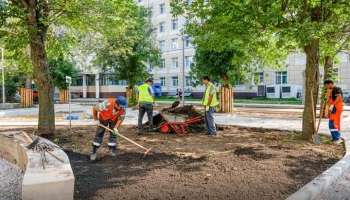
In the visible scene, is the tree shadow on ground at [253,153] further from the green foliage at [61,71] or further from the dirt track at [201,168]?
the green foliage at [61,71]

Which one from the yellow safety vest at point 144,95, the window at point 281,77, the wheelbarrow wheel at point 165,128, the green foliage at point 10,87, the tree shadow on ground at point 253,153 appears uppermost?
the window at point 281,77

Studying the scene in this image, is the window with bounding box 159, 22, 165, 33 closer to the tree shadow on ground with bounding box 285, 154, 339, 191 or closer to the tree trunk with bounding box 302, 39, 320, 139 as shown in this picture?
the tree trunk with bounding box 302, 39, 320, 139

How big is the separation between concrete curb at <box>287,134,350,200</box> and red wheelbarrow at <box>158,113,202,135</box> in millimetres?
4540

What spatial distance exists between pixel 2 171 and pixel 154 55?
1932 centimetres

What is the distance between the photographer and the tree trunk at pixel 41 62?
812 cm

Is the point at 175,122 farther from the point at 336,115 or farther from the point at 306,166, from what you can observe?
the point at 306,166

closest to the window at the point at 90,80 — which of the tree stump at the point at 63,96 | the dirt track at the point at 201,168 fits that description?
the tree stump at the point at 63,96

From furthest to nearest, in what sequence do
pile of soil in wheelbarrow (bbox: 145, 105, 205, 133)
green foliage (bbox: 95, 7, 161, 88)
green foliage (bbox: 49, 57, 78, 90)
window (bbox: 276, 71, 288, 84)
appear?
window (bbox: 276, 71, 288, 84) < green foliage (bbox: 49, 57, 78, 90) < green foliage (bbox: 95, 7, 161, 88) < pile of soil in wheelbarrow (bbox: 145, 105, 205, 133)

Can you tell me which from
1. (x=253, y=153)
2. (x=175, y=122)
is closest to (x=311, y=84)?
(x=253, y=153)

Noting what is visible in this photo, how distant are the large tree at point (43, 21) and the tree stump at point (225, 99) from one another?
368 inches

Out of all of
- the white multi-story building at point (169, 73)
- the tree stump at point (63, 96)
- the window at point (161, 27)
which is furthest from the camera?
the window at point (161, 27)

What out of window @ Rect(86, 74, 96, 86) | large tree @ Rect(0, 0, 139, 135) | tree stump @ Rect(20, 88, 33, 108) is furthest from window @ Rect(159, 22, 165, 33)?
large tree @ Rect(0, 0, 139, 135)

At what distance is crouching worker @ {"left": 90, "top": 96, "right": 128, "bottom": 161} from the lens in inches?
238

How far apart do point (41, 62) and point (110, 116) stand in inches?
134
